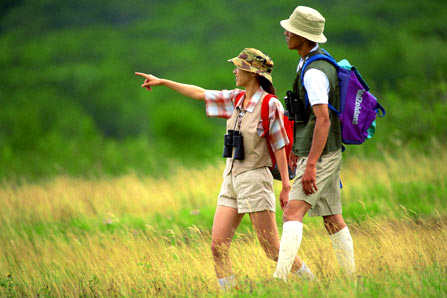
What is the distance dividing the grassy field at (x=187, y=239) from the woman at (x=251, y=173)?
30 cm

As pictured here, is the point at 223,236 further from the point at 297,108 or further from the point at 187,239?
the point at 187,239

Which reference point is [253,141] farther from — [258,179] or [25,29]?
[25,29]

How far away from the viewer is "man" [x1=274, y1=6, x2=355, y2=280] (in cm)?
394

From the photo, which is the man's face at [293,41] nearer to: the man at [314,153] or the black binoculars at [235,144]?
the man at [314,153]

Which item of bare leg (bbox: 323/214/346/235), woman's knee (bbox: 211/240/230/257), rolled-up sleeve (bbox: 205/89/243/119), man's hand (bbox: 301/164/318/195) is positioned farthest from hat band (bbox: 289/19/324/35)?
woman's knee (bbox: 211/240/230/257)

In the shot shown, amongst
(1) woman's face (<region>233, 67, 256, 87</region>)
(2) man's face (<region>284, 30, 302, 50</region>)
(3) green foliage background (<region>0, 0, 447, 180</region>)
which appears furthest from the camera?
(3) green foliage background (<region>0, 0, 447, 180</region>)

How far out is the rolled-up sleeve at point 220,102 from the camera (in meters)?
4.61

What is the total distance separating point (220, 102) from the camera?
4637 millimetres

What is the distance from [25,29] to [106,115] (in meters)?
84.9

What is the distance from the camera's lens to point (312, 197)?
406cm

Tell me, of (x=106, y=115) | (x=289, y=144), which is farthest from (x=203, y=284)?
(x=106, y=115)

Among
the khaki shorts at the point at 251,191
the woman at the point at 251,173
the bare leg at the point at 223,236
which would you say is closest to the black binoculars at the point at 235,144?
the woman at the point at 251,173

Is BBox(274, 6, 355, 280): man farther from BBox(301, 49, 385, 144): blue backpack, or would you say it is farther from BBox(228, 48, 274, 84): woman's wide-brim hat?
BBox(228, 48, 274, 84): woman's wide-brim hat

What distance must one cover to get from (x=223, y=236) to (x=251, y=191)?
1.32ft
